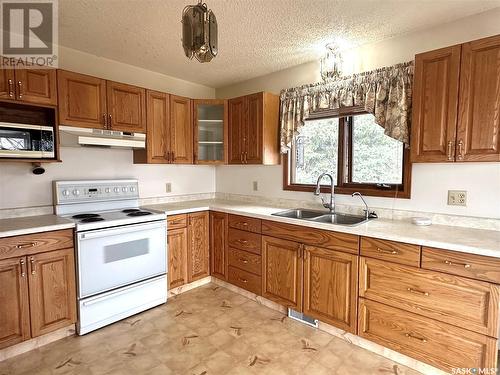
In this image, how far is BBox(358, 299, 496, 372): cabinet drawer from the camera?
63.2 inches

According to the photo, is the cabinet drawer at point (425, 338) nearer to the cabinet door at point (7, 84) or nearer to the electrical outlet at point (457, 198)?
the electrical outlet at point (457, 198)

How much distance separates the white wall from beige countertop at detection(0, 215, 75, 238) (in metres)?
0.20

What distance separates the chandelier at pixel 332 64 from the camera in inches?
99.3

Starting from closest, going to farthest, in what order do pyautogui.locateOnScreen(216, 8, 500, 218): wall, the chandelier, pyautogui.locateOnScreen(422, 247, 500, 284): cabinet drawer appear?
pyautogui.locateOnScreen(422, 247, 500, 284): cabinet drawer → pyautogui.locateOnScreen(216, 8, 500, 218): wall → the chandelier

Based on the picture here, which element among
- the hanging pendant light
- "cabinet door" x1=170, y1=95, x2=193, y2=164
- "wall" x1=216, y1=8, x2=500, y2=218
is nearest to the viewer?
the hanging pendant light

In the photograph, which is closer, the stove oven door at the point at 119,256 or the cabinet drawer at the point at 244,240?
the stove oven door at the point at 119,256

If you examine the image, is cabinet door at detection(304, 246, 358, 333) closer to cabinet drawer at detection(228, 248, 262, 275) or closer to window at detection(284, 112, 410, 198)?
cabinet drawer at detection(228, 248, 262, 275)

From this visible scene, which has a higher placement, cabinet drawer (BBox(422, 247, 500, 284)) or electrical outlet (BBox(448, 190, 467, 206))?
electrical outlet (BBox(448, 190, 467, 206))

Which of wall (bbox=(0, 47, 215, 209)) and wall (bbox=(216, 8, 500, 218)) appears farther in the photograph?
wall (bbox=(0, 47, 215, 209))

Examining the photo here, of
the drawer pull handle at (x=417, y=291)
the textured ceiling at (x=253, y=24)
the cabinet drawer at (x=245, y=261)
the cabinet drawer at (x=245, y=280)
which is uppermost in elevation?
the textured ceiling at (x=253, y=24)

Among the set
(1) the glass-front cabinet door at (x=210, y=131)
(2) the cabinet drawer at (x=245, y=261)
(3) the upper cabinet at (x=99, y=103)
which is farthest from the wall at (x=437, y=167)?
(3) the upper cabinet at (x=99, y=103)

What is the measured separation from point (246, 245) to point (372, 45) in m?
2.17

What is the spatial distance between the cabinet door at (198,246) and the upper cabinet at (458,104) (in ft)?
6.93
